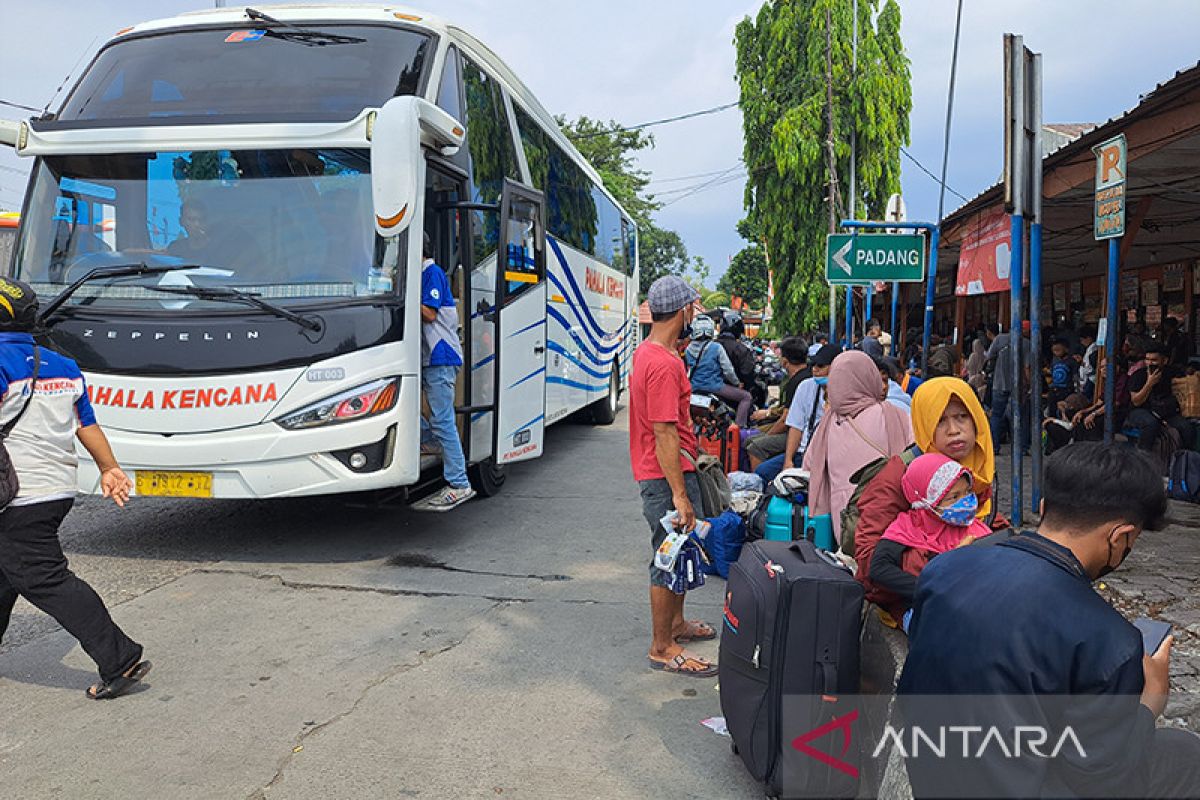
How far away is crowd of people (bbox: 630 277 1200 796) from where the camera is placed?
173 centimetres

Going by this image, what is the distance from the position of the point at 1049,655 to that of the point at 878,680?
162 cm

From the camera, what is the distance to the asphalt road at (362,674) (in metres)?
3.27

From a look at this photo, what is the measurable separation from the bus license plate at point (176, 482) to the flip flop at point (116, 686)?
5.61 feet

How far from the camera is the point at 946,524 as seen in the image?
3184 mm

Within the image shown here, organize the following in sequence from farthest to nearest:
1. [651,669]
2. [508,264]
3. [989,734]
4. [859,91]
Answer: [859,91] < [508,264] < [651,669] < [989,734]

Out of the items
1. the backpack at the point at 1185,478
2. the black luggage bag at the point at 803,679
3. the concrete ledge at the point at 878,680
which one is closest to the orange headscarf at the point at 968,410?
the concrete ledge at the point at 878,680

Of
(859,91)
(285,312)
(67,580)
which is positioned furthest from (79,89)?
(859,91)

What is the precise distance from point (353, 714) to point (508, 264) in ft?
12.7

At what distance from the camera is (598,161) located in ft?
125

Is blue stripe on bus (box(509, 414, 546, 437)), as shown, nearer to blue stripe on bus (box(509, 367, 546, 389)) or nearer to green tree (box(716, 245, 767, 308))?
blue stripe on bus (box(509, 367, 546, 389))

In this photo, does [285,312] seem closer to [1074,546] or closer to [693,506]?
[693,506]

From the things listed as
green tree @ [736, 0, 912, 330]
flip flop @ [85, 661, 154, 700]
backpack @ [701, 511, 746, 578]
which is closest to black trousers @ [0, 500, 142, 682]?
flip flop @ [85, 661, 154, 700]

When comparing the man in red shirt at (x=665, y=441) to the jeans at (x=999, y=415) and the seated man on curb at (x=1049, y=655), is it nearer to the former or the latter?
the seated man on curb at (x=1049, y=655)

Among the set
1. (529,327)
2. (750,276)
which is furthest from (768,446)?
(750,276)
